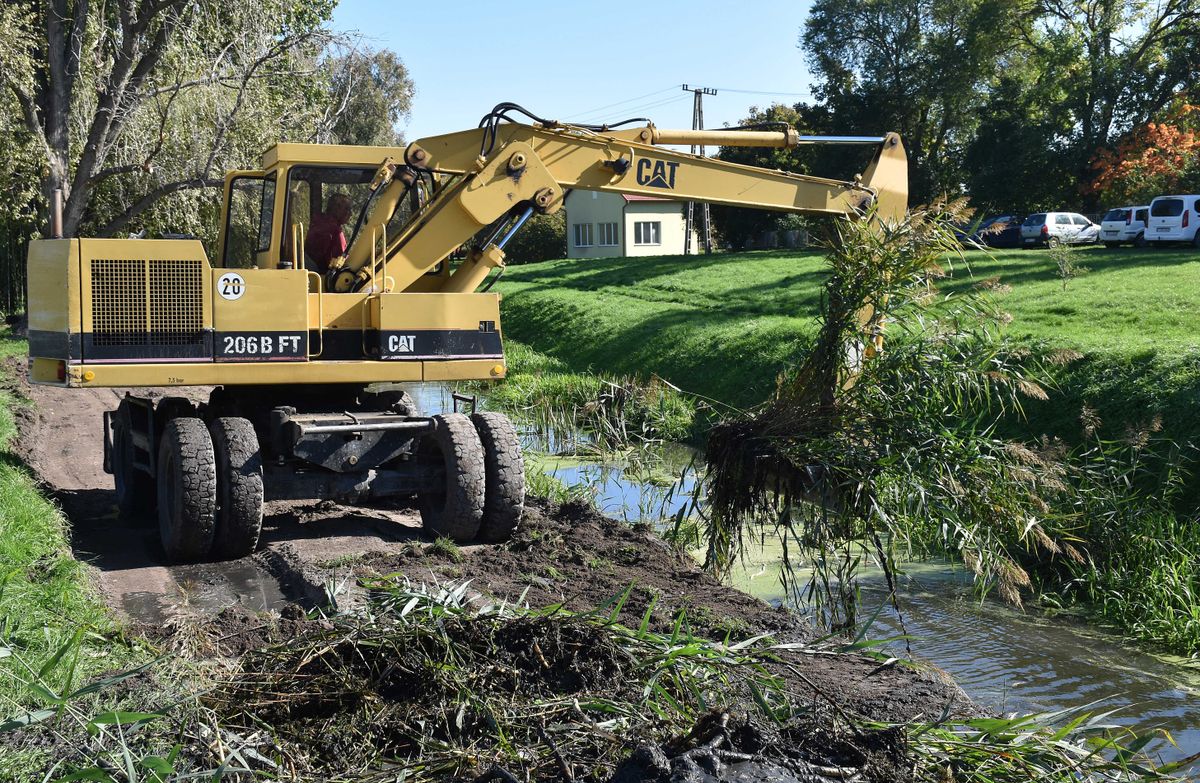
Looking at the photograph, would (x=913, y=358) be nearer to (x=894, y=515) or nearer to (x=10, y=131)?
(x=894, y=515)

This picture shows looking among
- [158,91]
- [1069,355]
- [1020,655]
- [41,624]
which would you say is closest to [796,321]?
[1069,355]

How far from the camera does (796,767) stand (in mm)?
4215

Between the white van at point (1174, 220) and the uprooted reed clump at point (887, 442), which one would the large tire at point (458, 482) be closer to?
the uprooted reed clump at point (887, 442)

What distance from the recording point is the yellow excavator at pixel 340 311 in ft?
28.4

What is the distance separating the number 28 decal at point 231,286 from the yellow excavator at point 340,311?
2 cm

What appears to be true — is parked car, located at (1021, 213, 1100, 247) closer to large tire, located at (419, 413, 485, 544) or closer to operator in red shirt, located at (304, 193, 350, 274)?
operator in red shirt, located at (304, 193, 350, 274)

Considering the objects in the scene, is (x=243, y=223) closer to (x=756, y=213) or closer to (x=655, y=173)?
(x=655, y=173)

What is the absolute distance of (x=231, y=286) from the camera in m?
8.88

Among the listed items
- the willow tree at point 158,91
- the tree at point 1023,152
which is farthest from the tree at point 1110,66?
the willow tree at point 158,91

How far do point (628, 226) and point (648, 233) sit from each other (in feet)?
5.72

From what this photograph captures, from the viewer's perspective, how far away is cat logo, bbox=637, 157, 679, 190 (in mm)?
9844

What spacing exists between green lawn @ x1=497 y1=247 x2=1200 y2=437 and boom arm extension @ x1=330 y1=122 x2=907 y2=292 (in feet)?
4.15

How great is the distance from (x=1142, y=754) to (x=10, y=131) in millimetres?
23462

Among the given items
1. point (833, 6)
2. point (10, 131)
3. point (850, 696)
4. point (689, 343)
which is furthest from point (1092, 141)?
point (850, 696)
